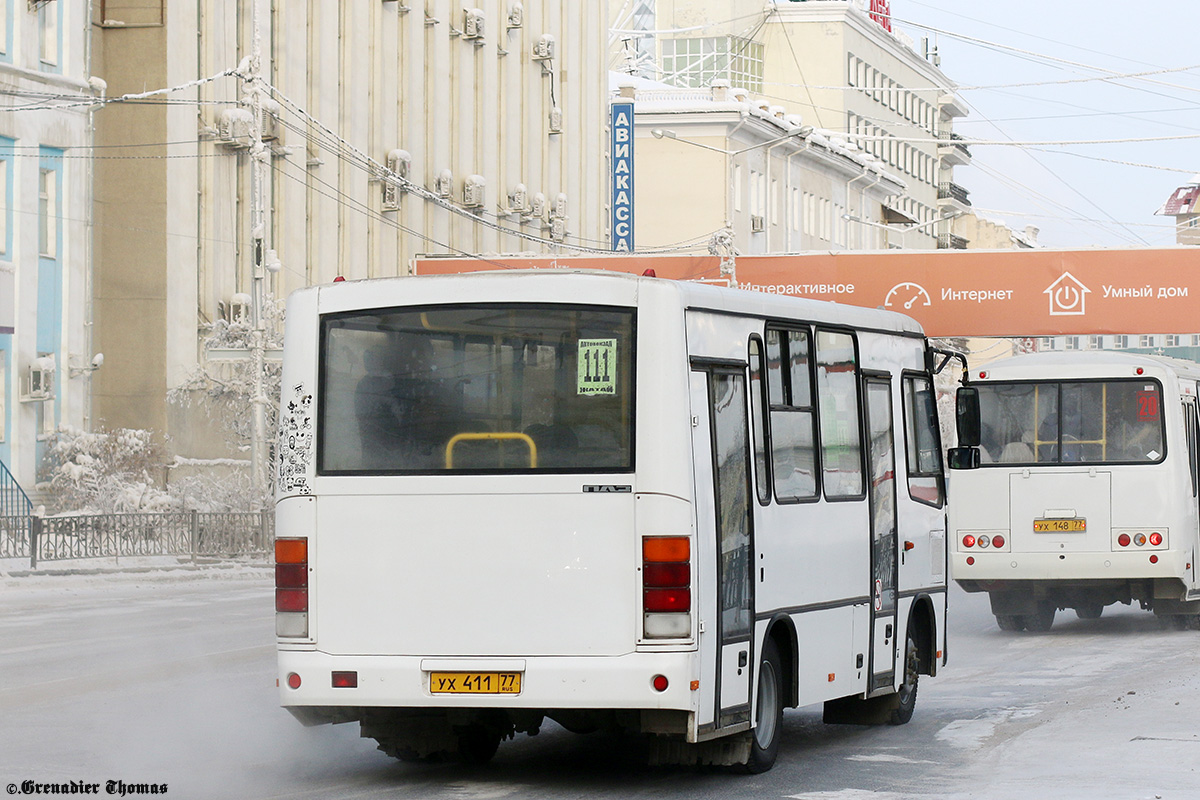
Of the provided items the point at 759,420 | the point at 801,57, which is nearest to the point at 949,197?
the point at 801,57

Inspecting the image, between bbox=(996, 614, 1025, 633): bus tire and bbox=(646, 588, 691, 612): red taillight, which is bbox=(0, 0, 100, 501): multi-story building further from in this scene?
bbox=(646, 588, 691, 612): red taillight

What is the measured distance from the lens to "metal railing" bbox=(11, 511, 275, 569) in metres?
29.7

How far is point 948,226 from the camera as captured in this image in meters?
122

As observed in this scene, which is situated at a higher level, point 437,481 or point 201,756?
point 437,481

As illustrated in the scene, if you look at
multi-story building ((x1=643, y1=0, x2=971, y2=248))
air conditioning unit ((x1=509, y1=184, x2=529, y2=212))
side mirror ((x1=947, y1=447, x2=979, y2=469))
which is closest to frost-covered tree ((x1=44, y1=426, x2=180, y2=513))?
air conditioning unit ((x1=509, y1=184, x2=529, y2=212))

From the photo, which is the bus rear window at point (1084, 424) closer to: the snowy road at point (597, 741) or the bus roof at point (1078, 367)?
the bus roof at point (1078, 367)

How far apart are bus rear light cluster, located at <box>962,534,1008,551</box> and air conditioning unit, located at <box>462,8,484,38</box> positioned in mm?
35999

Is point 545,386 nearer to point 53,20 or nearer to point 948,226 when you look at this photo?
point 53,20

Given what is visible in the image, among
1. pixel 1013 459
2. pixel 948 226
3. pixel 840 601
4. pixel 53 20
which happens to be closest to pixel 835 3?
pixel 948 226

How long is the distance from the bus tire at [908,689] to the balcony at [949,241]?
10149 cm

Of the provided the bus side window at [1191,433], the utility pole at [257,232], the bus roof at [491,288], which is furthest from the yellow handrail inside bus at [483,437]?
the utility pole at [257,232]

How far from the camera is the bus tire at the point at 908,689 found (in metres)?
13.2

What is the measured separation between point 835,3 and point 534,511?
87.1 m

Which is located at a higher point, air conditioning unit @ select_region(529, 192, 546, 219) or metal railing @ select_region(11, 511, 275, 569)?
air conditioning unit @ select_region(529, 192, 546, 219)
